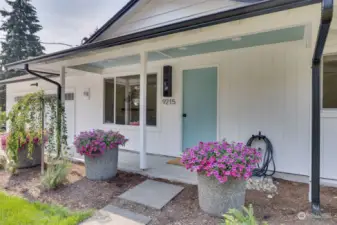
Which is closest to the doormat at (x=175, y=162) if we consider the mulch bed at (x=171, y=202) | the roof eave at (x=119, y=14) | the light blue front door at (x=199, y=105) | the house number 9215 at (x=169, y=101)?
the light blue front door at (x=199, y=105)

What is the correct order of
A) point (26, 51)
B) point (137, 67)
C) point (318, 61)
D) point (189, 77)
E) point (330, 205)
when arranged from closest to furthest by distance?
point (318, 61) → point (330, 205) → point (189, 77) → point (137, 67) → point (26, 51)

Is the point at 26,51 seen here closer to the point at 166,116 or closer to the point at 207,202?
the point at 166,116

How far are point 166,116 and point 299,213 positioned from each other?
11.3 feet

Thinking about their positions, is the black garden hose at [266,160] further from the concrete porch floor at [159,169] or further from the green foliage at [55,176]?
the green foliage at [55,176]

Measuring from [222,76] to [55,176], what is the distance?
3.74 m

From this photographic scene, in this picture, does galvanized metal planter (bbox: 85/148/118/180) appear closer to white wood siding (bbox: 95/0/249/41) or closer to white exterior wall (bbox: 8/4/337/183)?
white exterior wall (bbox: 8/4/337/183)

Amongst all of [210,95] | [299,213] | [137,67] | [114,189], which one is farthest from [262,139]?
[137,67]

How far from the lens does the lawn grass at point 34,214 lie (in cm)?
253

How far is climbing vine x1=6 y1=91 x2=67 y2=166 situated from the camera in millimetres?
4168

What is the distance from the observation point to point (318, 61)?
262 centimetres

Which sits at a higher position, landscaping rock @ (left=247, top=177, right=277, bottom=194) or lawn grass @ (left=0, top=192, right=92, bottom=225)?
landscaping rock @ (left=247, top=177, right=277, bottom=194)

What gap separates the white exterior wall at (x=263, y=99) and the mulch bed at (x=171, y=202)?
0.80m

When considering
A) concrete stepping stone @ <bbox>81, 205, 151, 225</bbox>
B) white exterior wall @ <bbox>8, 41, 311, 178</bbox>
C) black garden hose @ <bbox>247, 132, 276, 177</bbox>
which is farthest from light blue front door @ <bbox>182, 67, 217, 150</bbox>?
concrete stepping stone @ <bbox>81, 205, 151, 225</bbox>

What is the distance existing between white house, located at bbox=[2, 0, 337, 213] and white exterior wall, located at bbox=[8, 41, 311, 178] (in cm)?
2
